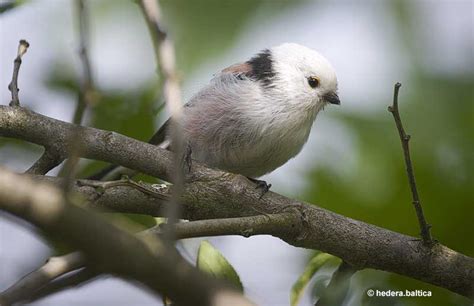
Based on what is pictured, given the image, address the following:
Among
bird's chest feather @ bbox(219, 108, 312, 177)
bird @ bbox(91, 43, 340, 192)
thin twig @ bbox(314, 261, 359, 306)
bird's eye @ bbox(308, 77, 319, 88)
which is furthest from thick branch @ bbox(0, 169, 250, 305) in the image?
Answer: bird's eye @ bbox(308, 77, 319, 88)

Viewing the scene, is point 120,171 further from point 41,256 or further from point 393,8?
point 393,8

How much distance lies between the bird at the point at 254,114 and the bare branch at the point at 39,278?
1.61 metres

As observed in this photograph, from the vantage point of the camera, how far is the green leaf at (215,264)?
2.27m

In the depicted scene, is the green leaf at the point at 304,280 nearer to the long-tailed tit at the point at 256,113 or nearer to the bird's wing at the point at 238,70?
the long-tailed tit at the point at 256,113

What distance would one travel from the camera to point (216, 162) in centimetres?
345

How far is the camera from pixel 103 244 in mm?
1150

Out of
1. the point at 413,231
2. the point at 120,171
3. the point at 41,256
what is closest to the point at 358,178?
the point at 413,231

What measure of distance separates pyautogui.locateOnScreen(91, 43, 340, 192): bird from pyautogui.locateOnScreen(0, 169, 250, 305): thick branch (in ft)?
6.73

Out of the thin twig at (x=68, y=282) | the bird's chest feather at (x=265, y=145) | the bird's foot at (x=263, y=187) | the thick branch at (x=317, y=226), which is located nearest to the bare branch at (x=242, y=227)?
the thick branch at (x=317, y=226)

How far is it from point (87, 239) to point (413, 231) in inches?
77.4

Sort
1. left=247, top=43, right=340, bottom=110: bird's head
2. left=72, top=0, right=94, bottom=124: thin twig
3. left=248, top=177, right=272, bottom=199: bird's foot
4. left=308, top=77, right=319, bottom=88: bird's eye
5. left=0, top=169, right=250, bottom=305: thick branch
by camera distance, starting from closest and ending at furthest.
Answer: left=0, top=169, right=250, bottom=305: thick branch
left=72, top=0, right=94, bottom=124: thin twig
left=248, top=177, right=272, bottom=199: bird's foot
left=247, top=43, right=340, bottom=110: bird's head
left=308, top=77, right=319, bottom=88: bird's eye

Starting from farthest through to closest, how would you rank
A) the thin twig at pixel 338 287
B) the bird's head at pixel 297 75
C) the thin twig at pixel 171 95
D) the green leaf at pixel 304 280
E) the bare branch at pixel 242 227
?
1. the bird's head at pixel 297 75
2. the green leaf at pixel 304 280
3. the thin twig at pixel 338 287
4. the bare branch at pixel 242 227
5. the thin twig at pixel 171 95

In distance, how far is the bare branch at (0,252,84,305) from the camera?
141cm

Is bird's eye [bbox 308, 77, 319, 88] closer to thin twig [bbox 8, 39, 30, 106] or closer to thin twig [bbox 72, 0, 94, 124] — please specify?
thin twig [bbox 8, 39, 30, 106]
